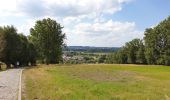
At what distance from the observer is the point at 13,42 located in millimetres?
91438

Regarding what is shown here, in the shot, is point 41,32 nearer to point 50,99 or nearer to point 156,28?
point 156,28

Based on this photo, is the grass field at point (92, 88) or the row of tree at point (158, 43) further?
the row of tree at point (158, 43)

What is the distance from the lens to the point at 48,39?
106 m

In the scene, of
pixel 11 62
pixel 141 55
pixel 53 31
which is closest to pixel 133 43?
pixel 141 55

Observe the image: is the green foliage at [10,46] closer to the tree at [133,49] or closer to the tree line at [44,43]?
the tree line at [44,43]

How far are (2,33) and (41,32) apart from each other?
60.4ft

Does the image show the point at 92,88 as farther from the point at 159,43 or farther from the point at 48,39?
the point at 159,43

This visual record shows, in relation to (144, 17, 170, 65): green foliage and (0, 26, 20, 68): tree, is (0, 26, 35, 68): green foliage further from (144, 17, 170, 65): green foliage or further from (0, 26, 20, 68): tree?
(144, 17, 170, 65): green foliage

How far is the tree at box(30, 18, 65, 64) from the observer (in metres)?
106

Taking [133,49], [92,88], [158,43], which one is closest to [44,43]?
[158,43]

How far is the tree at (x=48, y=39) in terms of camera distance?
348 feet

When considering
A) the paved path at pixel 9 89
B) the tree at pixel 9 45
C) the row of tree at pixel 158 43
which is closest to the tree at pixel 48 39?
the tree at pixel 9 45

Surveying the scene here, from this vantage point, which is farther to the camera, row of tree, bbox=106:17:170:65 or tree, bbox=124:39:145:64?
tree, bbox=124:39:145:64

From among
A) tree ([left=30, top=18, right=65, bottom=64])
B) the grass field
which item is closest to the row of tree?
tree ([left=30, top=18, right=65, bottom=64])
